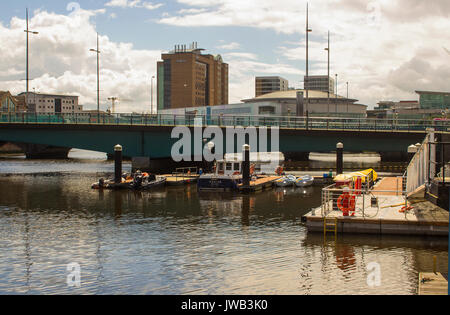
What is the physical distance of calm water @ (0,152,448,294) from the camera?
19.2 meters

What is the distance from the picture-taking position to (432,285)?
17062mm

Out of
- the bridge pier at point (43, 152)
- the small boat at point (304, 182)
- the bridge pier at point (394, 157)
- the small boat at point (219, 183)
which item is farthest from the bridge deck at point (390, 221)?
the bridge pier at point (43, 152)

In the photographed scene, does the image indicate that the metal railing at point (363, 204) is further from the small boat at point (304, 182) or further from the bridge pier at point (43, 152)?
the bridge pier at point (43, 152)

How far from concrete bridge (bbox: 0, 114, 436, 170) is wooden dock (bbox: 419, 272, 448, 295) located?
48.5 m

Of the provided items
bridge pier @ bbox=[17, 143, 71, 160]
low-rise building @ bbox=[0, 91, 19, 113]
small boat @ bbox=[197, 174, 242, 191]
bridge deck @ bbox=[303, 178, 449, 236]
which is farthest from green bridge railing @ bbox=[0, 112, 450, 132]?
low-rise building @ bbox=[0, 91, 19, 113]

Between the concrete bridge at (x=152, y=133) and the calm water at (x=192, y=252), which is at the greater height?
A: the concrete bridge at (x=152, y=133)

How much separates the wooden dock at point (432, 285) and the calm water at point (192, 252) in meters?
0.73

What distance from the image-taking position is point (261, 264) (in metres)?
21.9

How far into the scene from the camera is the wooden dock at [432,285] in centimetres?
1642

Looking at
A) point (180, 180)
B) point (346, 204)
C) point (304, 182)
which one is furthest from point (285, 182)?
point (346, 204)

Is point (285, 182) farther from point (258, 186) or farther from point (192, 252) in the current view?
point (192, 252)

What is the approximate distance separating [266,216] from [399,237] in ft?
35.6

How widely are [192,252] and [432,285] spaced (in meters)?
11.0

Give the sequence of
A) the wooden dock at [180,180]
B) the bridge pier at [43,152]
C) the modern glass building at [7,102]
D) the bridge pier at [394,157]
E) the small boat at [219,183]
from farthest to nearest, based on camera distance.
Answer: the modern glass building at [7,102]
the bridge pier at [43,152]
the bridge pier at [394,157]
the wooden dock at [180,180]
the small boat at [219,183]
